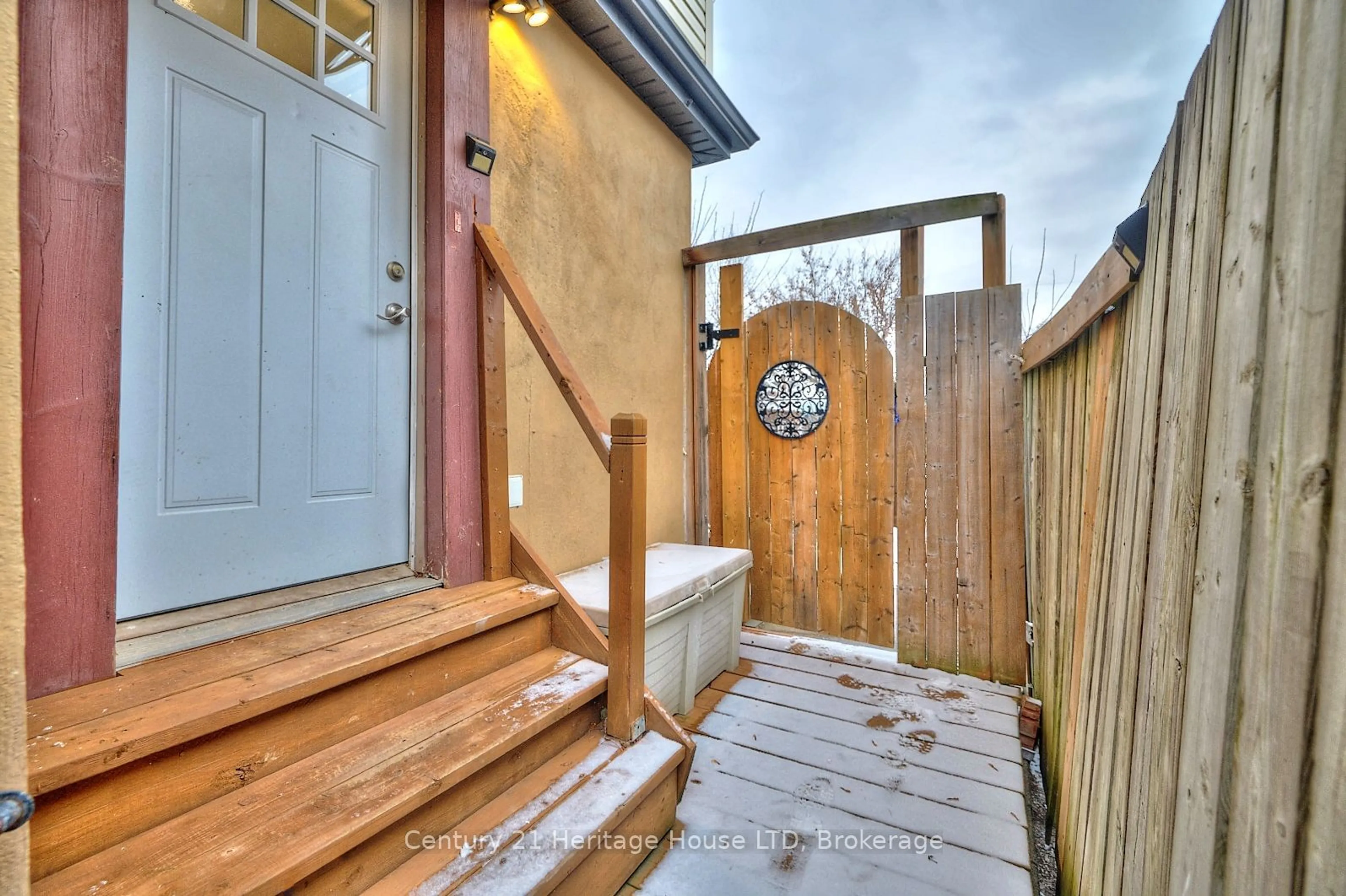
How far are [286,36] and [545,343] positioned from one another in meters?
1.09

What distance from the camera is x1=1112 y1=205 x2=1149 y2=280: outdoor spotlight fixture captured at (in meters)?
1.03

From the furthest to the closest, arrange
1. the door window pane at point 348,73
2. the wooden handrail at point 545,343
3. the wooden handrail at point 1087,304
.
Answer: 1. the door window pane at point 348,73
2. the wooden handrail at point 545,343
3. the wooden handrail at point 1087,304

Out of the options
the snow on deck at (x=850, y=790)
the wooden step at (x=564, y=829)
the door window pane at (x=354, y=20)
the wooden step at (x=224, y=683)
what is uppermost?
the door window pane at (x=354, y=20)

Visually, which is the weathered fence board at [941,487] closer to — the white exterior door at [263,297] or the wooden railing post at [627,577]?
the wooden railing post at [627,577]

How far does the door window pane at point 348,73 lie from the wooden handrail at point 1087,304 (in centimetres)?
206

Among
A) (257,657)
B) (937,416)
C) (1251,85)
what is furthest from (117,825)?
(937,416)

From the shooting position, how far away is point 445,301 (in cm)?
176

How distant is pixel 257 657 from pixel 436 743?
1.42ft

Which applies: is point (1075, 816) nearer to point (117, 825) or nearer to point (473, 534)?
point (473, 534)

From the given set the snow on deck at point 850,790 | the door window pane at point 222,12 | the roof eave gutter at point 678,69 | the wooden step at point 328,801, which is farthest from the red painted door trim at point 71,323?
the roof eave gutter at point 678,69

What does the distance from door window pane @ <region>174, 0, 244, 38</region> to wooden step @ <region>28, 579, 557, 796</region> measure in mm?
1524

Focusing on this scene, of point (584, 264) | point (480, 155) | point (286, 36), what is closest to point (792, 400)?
point (584, 264)

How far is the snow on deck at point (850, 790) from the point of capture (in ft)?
4.63

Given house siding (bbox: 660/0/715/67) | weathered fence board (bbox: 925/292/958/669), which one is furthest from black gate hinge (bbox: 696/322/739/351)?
house siding (bbox: 660/0/715/67)
